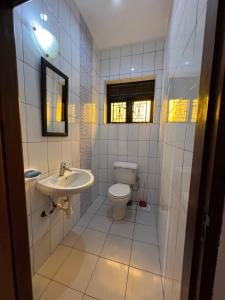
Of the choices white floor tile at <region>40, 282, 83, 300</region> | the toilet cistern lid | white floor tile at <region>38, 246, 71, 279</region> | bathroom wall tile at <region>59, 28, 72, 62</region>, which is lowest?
white floor tile at <region>38, 246, 71, 279</region>

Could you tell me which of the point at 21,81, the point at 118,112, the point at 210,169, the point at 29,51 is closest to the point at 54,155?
the point at 21,81

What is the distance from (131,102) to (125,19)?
1078mm

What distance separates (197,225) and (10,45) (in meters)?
1.01

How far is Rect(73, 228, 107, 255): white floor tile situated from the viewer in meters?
1.47

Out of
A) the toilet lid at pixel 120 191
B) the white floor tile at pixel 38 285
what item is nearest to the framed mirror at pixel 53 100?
the toilet lid at pixel 120 191

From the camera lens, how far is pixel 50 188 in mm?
1126

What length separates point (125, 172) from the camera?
2.27m

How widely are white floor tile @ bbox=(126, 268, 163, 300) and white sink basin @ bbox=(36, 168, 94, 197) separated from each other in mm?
878

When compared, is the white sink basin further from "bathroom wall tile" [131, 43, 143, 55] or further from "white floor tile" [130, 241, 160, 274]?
"bathroom wall tile" [131, 43, 143, 55]

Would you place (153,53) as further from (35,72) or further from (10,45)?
(10,45)

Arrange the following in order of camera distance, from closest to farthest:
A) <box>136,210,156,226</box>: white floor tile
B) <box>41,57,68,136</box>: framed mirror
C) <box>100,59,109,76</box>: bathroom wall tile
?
<box>41,57,68,136</box>: framed mirror, <box>136,210,156,226</box>: white floor tile, <box>100,59,109,76</box>: bathroom wall tile

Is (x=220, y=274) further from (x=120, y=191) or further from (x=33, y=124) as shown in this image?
(x=120, y=191)

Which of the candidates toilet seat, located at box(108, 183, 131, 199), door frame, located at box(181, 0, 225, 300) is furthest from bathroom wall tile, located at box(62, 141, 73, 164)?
door frame, located at box(181, 0, 225, 300)

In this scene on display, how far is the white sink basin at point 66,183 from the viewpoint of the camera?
1.13 m
